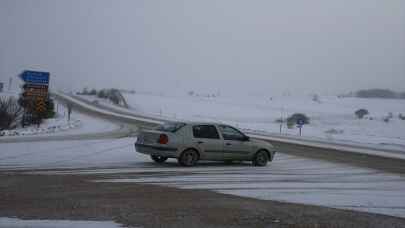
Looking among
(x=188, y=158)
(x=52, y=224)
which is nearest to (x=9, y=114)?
(x=188, y=158)

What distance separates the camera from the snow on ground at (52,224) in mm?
8078

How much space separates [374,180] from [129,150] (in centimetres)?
1053

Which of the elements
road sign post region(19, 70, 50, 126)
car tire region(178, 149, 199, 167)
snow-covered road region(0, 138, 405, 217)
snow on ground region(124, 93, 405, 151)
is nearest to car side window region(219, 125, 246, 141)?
snow-covered road region(0, 138, 405, 217)

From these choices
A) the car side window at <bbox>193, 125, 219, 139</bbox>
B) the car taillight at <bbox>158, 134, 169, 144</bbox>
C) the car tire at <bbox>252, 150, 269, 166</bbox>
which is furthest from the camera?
the car tire at <bbox>252, 150, 269, 166</bbox>

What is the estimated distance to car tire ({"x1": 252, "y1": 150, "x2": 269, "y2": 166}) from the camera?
19.4 m

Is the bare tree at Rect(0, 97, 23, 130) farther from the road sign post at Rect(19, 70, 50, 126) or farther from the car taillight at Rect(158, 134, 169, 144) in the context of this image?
the car taillight at Rect(158, 134, 169, 144)

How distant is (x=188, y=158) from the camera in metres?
18.0

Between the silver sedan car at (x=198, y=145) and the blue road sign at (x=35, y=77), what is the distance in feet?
58.9

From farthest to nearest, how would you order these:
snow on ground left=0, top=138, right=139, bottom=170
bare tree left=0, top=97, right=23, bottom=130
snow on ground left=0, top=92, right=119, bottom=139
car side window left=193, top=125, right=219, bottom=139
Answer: bare tree left=0, top=97, right=23, bottom=130 → snow on ground left=0, top=92, right=119, bottom=139 → car side window left=193, top=125, right=219, bottom=139 → snow on ground left=0, top=138, right=139, bottom=170

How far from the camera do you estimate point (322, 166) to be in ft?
64.3

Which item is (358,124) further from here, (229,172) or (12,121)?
(229,172)

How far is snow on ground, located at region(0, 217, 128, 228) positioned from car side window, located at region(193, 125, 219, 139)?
10.1m

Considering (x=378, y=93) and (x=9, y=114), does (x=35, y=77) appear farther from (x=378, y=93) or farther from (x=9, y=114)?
(x=378, y=93)

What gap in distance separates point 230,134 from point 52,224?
11.5 m
